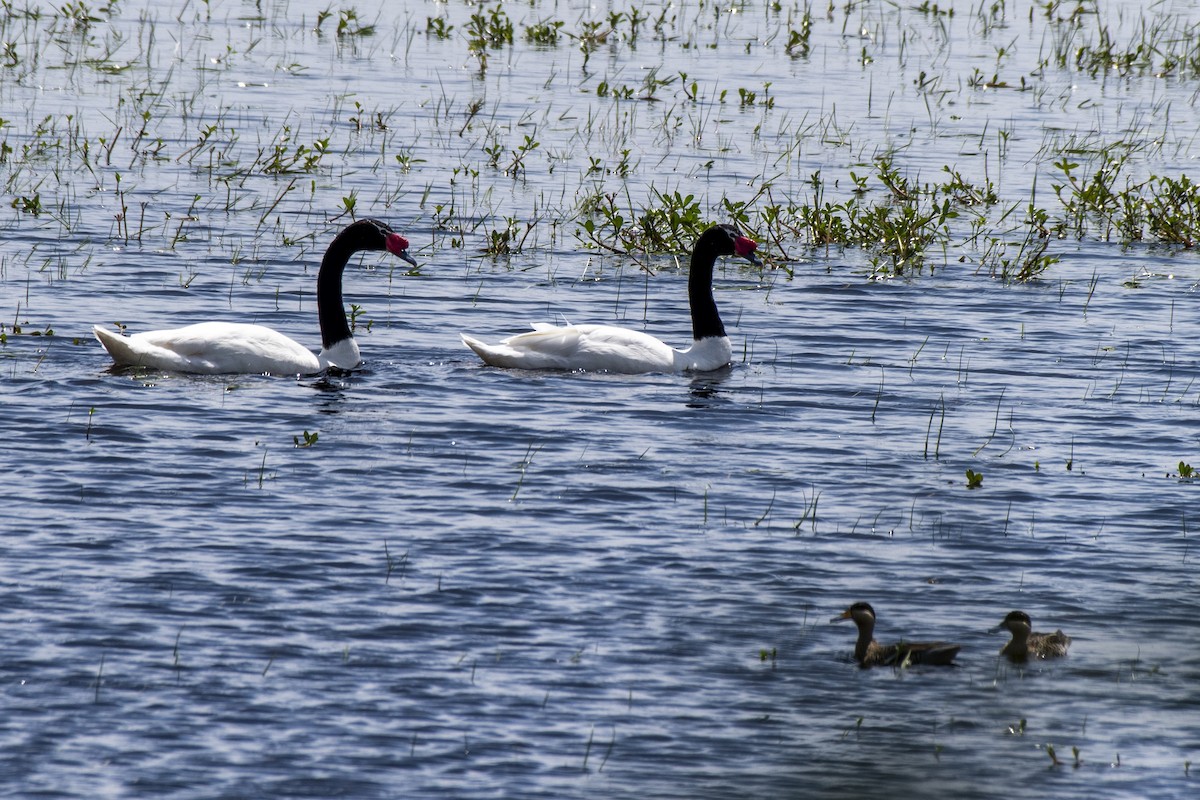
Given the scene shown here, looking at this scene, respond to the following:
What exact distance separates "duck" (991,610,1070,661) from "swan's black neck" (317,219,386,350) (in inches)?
272

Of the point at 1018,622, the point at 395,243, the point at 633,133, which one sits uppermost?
the point at 633,133

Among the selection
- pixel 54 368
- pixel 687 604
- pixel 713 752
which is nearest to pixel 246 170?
pixel 54 368

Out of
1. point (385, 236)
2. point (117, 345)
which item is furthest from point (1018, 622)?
point (385, 236)

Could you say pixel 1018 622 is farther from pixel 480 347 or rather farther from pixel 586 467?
pixel 480 347

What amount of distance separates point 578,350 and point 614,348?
0.29m

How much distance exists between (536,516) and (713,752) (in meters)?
3.14

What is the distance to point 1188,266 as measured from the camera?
18.9 meters

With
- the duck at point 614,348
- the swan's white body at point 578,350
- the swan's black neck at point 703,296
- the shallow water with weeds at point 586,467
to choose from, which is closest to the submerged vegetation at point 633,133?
the shallow water with weeds at point 586,467

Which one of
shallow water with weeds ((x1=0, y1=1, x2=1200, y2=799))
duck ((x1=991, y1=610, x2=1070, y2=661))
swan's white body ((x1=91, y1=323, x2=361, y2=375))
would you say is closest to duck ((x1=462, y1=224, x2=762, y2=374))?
shallow water with weeds ((x1=0, y1=1, x2=1200, y2=799))

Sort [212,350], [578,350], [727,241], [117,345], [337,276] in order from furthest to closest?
[727,241] < [337,276] < [578,350] < [212,350] < [117,345]

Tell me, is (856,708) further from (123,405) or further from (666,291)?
(666,291)

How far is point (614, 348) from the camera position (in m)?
14.1

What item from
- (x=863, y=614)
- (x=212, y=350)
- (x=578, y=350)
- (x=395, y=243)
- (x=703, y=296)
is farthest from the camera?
(x=703, y=296)

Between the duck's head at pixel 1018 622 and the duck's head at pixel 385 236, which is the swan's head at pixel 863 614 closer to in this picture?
the duck's head at pixel 1018 622
